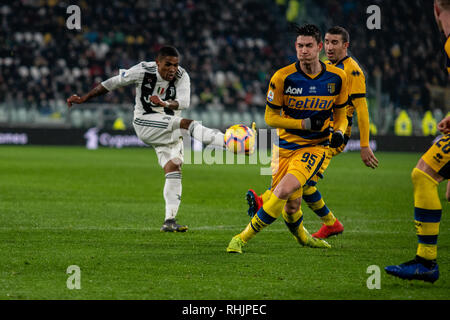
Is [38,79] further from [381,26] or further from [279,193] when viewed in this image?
[279,193]

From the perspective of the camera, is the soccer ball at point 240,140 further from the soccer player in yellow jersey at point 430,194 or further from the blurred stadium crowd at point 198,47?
the blurred stadium crowd at point 198,47

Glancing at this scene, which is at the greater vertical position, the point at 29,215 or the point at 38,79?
the point at 38,79

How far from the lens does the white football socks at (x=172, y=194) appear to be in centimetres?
910

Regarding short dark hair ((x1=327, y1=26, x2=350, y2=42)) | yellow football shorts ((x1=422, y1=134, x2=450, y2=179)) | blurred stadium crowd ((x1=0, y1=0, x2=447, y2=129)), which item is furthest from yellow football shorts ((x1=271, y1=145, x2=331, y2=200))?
blurred stadium crowd ((x1=0, y1=0, x2=447, y2=129))

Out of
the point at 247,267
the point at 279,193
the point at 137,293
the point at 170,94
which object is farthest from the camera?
the point at 170,94

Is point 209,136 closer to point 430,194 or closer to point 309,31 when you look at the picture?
point 309,31

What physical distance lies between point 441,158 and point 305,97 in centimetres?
193

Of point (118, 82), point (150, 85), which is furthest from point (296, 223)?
point (118, 82)

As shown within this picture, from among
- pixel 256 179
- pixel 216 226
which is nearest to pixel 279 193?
pixel 216 226

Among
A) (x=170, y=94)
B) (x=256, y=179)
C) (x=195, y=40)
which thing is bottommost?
(x=256, y=179)

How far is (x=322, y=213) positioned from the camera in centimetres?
848

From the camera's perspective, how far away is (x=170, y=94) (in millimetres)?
9188

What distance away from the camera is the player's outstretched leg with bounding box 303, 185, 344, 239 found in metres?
8.38
